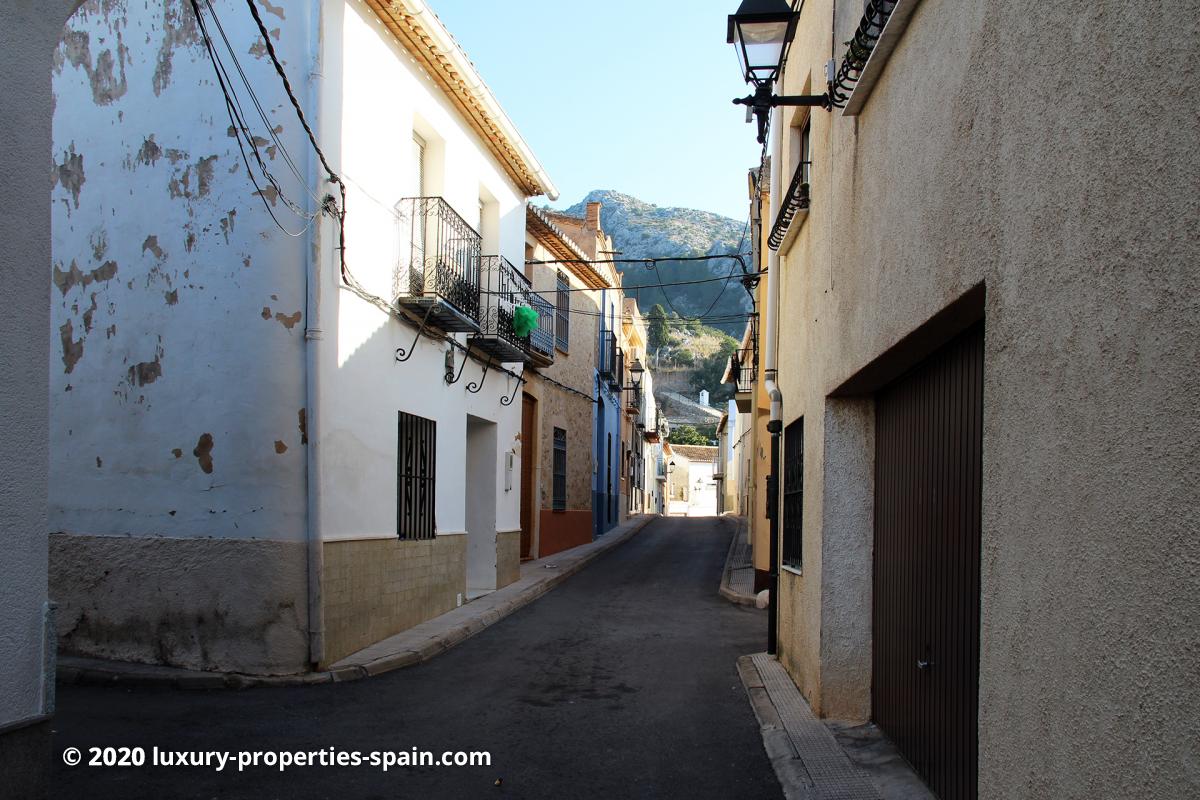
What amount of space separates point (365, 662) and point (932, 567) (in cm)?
553

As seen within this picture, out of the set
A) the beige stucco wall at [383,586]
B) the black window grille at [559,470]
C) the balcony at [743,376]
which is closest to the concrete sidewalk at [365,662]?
the beige stucco wall at [383,586]

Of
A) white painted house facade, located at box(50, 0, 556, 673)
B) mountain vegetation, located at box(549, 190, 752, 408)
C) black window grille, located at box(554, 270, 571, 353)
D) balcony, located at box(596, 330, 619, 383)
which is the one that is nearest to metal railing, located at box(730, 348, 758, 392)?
black window grille, located at box(554, 270, 571, 353)

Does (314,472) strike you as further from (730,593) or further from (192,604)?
(730,593)

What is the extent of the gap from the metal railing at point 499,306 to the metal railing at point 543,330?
8.16 ft

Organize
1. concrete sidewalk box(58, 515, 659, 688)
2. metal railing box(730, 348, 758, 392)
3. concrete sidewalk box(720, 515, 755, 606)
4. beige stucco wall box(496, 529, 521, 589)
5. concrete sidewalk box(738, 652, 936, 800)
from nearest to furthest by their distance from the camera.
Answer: concrete sidewalk box(738, 652, 936, 800), concrete sidewalk box(58, 515, 659, 688), concrete sidewalk box(720, 515, 755, 606), beige stucco wall box(496, 529, 521, 589), metal railing box(730, 348, 758, 392)

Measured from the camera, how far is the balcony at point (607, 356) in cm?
2684

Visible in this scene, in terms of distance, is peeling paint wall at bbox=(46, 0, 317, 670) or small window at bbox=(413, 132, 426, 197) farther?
small window at bbox=(413, 132, 426, 197)

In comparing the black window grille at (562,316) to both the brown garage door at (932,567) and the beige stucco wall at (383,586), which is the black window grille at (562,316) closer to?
the beige stucco wall at (383,586)

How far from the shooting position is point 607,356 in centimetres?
2770

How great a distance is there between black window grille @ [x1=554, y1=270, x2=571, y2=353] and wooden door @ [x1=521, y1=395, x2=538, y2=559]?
2188 millimetres

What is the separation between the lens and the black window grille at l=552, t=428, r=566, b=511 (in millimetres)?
21109

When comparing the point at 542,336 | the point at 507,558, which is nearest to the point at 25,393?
the point at 507,558

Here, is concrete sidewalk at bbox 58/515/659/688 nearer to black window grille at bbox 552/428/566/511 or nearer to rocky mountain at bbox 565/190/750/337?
black window grille at bbox 552/428/566/511

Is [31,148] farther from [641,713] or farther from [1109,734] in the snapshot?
[641,713]
